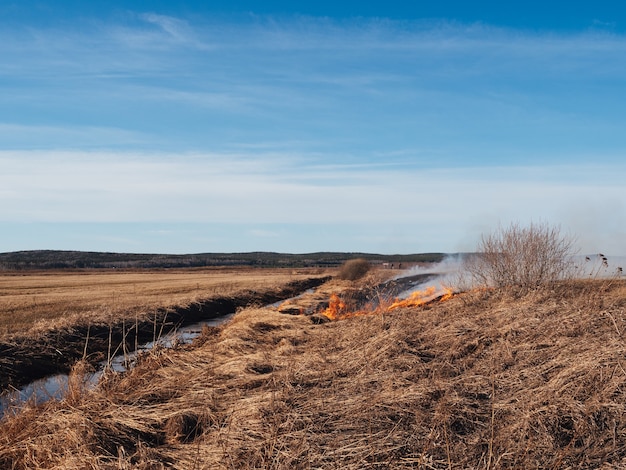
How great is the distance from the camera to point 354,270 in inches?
→ 2472

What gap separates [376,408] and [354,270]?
180ft

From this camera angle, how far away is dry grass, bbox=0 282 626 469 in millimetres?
6605

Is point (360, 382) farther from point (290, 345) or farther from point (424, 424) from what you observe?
point (290, 345)

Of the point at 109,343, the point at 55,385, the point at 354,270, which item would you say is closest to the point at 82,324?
the point at 55,385

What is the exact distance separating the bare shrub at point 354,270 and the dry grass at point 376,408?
48518mm

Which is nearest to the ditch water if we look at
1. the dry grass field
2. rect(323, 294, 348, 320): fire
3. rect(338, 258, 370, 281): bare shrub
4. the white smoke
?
the dry grass field

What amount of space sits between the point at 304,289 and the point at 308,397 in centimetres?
4509

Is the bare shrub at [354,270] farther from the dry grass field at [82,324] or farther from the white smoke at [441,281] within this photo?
the dry grass field at [82,324]

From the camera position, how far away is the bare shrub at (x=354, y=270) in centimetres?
6228

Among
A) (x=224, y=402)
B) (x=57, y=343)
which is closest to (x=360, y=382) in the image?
(x=224, y=402)

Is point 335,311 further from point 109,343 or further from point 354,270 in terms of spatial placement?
point 354,270

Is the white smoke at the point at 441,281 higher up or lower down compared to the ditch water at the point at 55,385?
higher up

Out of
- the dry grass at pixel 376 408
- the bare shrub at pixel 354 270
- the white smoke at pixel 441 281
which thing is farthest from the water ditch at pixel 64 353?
the bare shrub at pixel 354 270

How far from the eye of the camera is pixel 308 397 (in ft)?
29.2
